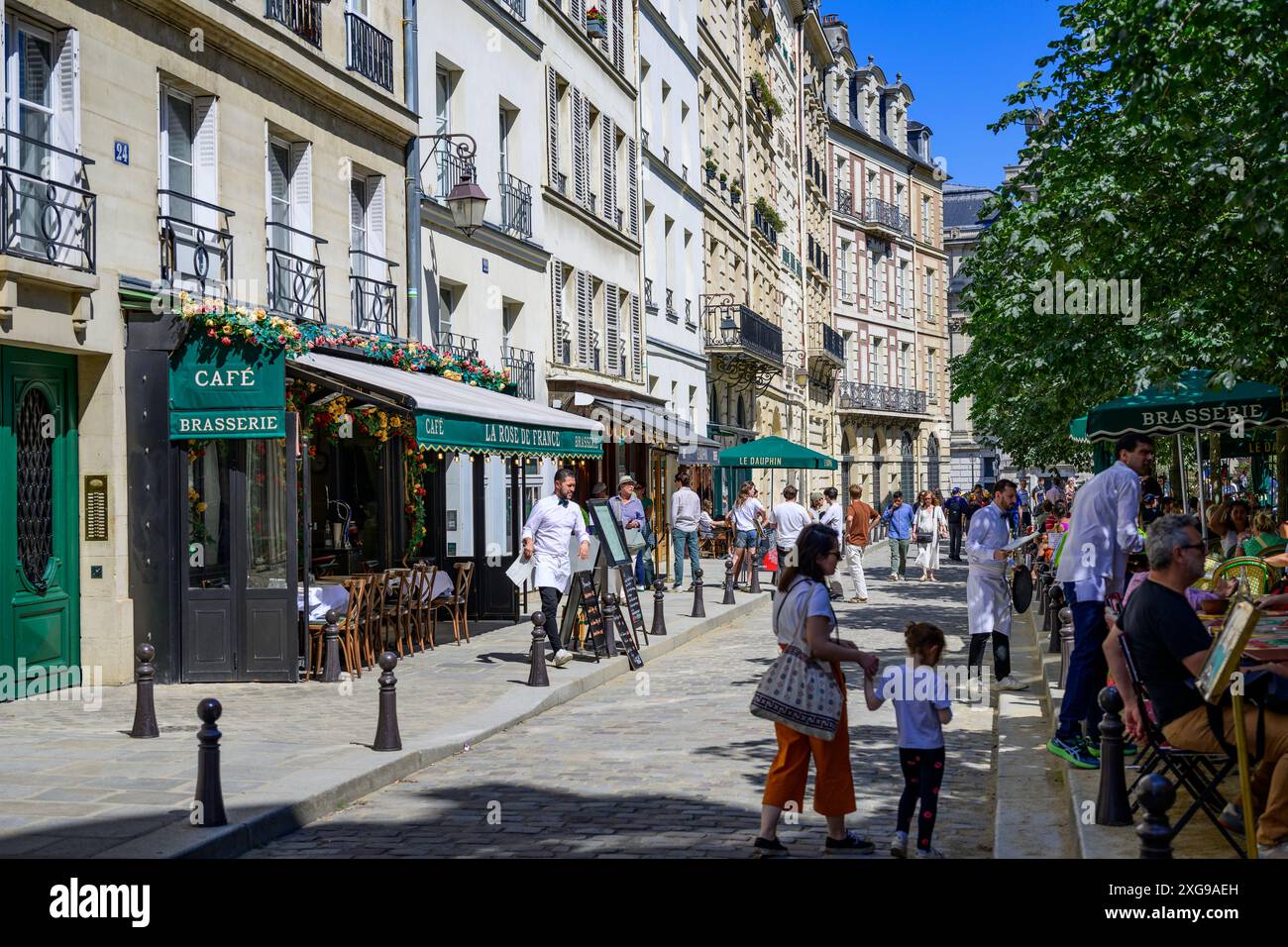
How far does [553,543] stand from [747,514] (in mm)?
10250

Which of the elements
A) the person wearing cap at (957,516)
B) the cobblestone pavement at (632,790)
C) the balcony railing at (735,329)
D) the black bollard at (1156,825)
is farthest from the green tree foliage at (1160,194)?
the balcony railing at (735,329)

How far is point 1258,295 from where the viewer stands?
38.7 feet

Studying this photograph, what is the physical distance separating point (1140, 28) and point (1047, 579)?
1011 centimetres

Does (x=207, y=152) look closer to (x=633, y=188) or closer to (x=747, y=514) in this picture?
(x=747, y=514)

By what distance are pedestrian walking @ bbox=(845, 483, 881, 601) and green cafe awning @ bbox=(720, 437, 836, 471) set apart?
3187 mm

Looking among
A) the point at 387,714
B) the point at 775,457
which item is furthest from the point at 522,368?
the point at 387,714

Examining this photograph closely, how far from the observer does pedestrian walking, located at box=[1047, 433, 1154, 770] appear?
826cm

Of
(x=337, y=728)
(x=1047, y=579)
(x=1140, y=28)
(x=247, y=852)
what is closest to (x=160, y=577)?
(x=337, y=728)

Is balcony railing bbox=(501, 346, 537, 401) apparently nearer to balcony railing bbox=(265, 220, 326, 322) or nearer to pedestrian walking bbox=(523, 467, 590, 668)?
balcony railing bbox=(265, 220, 326, 322)

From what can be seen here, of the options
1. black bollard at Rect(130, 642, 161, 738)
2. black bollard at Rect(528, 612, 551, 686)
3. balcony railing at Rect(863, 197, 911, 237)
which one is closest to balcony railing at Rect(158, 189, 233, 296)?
black bollard at Rect(528, 612, 551, 686)

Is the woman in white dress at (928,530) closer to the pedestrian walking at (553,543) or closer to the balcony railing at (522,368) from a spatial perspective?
the balcony railing at (522,368)

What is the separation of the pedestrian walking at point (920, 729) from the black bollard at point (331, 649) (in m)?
7.00
